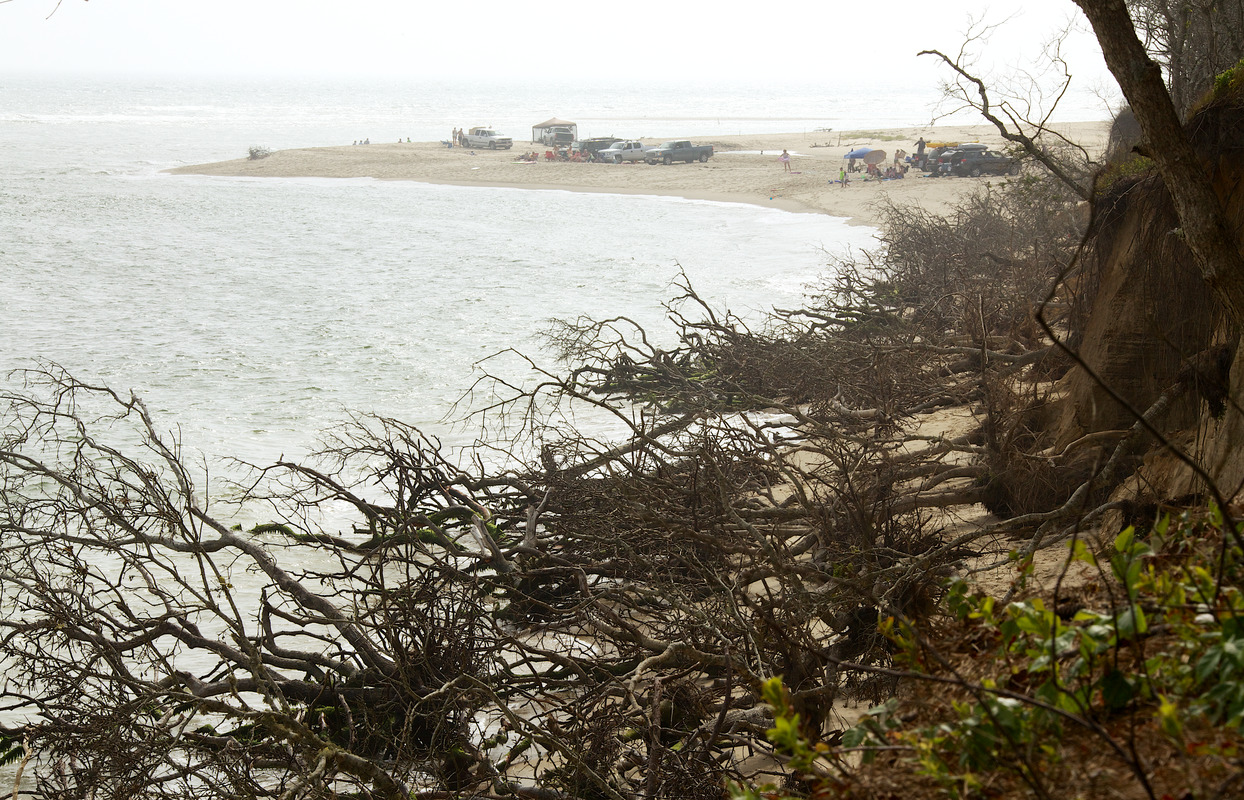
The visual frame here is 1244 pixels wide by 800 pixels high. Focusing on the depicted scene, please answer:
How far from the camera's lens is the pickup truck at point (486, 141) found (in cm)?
6631

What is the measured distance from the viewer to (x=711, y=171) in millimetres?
53219

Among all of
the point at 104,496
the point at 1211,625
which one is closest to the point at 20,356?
the point at 104,496

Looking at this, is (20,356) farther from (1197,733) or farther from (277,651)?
(1197,733)

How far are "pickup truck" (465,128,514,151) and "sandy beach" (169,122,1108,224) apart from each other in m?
0.86

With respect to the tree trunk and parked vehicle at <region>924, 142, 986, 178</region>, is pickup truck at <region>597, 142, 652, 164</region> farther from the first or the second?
the tree trunk

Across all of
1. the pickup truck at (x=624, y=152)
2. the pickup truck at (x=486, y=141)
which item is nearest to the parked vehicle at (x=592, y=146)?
the pickup truck at (x=624, y=152)

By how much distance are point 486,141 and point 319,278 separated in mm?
38153

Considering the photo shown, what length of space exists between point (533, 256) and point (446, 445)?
19235 millimetres

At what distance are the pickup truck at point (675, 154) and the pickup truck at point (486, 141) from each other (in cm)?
1386

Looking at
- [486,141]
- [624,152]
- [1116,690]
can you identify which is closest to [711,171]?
[624,152]

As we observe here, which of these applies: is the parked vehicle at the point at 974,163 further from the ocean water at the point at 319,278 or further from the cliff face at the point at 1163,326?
the cliff face at the point at 1163,326

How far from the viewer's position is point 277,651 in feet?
22.1

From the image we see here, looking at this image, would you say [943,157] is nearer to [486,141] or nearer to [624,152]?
[624,152]

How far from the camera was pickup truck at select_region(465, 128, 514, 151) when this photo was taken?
6631cm
